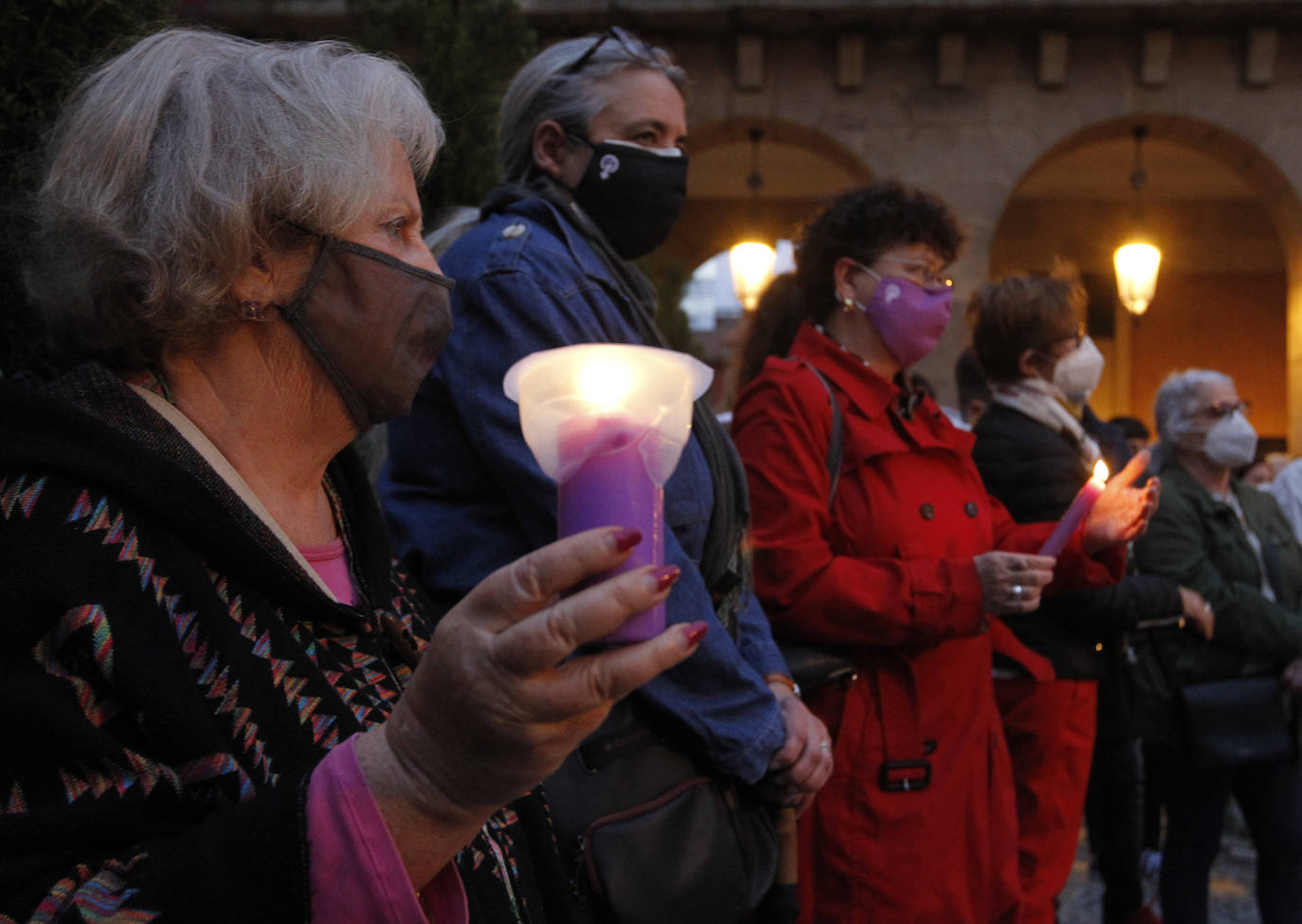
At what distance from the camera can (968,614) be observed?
2.61 meters

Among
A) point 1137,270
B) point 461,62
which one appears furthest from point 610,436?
point 1137,270

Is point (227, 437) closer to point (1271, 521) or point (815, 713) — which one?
point (815, 713)

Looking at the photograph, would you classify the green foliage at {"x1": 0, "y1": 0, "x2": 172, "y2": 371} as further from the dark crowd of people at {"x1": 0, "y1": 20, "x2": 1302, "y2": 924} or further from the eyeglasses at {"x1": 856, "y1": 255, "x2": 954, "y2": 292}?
the eyeglasses at {"x1": 856, "y1": 255, "x2": 954, "y2": 292}

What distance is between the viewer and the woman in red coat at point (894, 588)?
102 inches

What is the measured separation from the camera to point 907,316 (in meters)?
3.02

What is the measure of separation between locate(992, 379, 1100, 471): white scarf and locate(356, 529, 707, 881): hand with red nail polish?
302cm

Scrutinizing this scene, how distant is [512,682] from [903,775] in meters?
1.87

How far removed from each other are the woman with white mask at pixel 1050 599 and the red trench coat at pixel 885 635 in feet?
1.90

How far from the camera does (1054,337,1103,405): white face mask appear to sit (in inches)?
156

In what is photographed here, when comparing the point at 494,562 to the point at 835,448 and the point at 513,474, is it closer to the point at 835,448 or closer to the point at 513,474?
the point at 513,474

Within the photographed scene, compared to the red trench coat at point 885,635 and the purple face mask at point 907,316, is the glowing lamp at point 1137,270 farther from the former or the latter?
the red trench coat at point 885,635

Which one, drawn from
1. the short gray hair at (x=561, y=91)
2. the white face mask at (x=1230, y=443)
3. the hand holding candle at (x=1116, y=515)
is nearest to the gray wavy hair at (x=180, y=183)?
the short gray hair at (x=561, y=91)

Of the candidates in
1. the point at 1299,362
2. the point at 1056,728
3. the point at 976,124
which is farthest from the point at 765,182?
the point at 1056,728

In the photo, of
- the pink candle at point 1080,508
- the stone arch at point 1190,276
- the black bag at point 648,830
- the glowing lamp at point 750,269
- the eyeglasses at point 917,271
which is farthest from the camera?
the stone arch at point 1190,276
